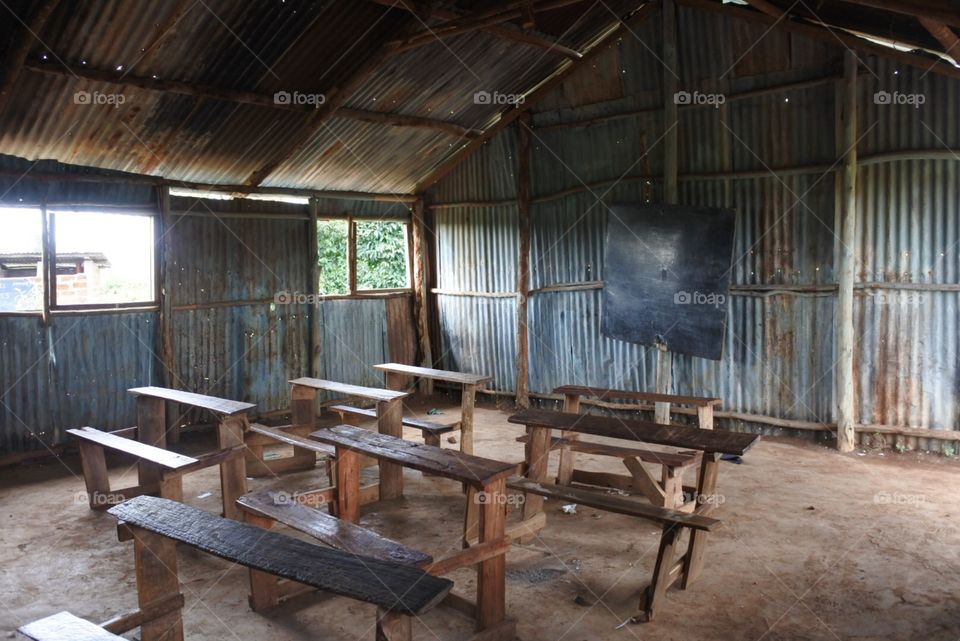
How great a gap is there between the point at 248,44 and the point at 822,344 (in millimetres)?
6521

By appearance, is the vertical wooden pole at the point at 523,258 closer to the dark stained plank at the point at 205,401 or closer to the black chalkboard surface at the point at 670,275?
the black chalkboard surface at the point at 670,275

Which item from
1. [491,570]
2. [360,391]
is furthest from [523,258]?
[491,570]

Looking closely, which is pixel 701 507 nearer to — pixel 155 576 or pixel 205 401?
pixel 155 576

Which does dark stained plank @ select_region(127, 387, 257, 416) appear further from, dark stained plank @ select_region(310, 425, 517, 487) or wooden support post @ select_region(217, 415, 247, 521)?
dark stained plank @ select_region(310, 425, 517, 487)

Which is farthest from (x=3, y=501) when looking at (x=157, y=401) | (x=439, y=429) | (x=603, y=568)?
(x=603, y=568)

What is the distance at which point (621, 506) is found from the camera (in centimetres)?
477

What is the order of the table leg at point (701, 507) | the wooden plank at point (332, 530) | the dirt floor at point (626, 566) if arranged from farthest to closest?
the table leg at point (701, 507) < the dirt floor at point (626, 566) < the wooden plank at point (332, 530)

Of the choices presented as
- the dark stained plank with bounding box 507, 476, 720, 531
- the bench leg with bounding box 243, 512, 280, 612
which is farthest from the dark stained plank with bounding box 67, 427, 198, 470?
the dark stained plank with bounding box 507, 476, 720, 531

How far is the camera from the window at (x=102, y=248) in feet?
26.6

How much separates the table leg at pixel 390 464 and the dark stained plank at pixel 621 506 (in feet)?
5.40

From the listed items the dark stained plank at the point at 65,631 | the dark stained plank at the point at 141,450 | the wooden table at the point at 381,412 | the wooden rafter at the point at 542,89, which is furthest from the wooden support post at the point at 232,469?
the wooden rafter at the point at 542,89

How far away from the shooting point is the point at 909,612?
4375 mm

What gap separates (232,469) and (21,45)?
12.1ft

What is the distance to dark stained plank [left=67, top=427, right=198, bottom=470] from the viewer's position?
17.8ft
